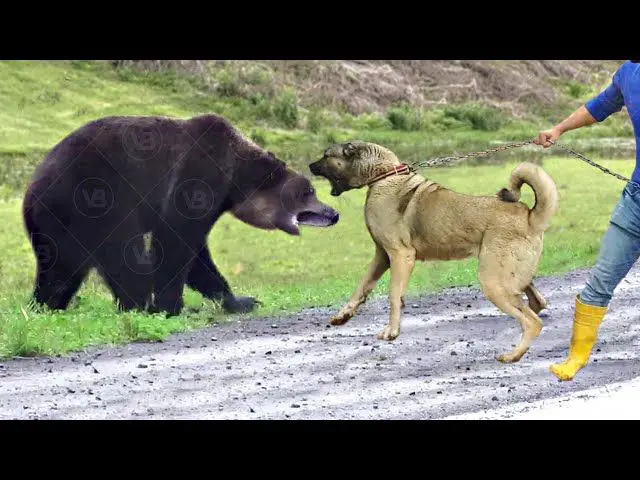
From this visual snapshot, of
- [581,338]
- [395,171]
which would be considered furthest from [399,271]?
[581,338]

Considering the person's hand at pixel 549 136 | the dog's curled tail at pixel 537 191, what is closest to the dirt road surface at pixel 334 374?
the dog's curled tail at pixel 537 191

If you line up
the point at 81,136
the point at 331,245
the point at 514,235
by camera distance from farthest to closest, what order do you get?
the point at 331,245, the point at 81,136, the point at 514,235

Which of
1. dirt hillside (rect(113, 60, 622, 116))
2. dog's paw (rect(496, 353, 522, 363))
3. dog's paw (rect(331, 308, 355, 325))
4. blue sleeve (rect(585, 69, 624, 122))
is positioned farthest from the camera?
dirt hillside (rect(113, 60, 622, 116))

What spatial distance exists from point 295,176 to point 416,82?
5408 millimetres

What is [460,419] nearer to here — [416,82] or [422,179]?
[422,179]

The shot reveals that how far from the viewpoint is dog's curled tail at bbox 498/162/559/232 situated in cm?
1002

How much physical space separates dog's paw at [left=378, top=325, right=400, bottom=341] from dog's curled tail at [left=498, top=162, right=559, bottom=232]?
1.55 m

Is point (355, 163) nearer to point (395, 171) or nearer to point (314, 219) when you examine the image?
point (395, 171)

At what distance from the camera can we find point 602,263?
966cm

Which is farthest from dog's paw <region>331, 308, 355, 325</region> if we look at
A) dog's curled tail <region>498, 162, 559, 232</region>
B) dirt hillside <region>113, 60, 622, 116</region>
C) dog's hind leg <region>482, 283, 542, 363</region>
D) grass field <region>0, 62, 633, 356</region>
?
dirt hillside <region>113, 60, 622, 116</region>

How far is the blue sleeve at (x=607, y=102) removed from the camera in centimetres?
979

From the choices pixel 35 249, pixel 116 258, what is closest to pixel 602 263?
pixel 116 258

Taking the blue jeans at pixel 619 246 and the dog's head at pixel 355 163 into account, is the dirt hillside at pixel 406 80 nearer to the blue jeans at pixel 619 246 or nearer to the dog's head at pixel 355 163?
the dog's head at pixel 355 163

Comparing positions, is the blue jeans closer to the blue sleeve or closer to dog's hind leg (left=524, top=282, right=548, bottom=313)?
the blue sleeve
